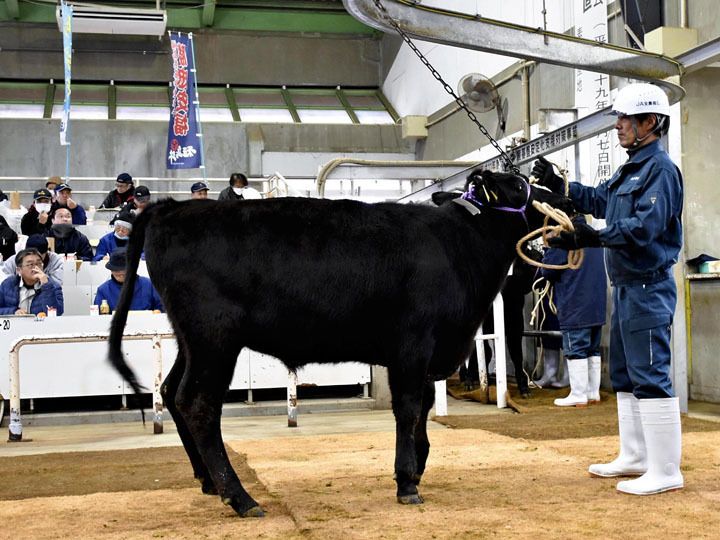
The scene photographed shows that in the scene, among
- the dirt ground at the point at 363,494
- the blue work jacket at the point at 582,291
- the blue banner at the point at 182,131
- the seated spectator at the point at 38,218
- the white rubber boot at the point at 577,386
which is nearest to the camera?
the dirt ground at the point at 363,494

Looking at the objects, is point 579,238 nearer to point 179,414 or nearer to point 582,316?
point 179,414

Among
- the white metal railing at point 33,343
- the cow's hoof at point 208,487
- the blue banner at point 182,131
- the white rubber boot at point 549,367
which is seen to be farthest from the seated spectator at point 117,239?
the blue banner at point 182,131

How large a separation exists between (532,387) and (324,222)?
6.80 meters

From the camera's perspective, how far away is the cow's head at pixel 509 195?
4.55 m

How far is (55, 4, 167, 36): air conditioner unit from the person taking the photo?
71.6 ft

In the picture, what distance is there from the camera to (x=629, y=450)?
4668 millimetres

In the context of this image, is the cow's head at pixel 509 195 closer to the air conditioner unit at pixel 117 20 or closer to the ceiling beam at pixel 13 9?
the air conditioner unit at pixel 117 20

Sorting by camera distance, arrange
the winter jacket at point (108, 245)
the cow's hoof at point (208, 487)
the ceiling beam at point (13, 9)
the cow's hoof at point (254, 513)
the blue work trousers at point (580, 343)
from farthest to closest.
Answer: the ceiling beam at point (13, 9) < the winter jacket at point (108, 245) < the blue work trousers at point (580, 343) < the cow's hoof at point (208, 487) < the cow's hoof at point (254, 513)

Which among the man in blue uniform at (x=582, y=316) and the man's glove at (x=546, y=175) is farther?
the man in blue uniform at (x=582, y=316)

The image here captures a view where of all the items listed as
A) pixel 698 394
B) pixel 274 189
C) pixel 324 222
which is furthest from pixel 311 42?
pixel 324 222

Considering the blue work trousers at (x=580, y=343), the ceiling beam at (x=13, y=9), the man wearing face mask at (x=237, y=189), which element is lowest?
the blue work trousers at (x=580, y=343)

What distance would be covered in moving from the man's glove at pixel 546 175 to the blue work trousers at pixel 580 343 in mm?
4233

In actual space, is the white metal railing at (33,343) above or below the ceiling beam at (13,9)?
below

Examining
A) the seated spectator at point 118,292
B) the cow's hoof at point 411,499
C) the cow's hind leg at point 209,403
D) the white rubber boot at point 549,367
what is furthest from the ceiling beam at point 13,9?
the cow's hoof at point 411,499
